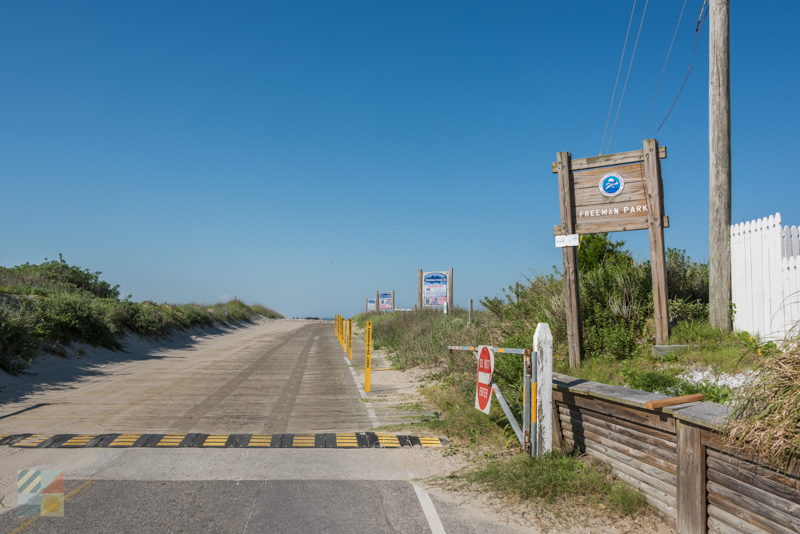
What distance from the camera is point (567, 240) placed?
34.8ft

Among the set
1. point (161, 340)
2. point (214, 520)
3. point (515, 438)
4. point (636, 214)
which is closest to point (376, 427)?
point (515, 438)

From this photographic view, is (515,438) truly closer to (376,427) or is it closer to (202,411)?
(376,427)

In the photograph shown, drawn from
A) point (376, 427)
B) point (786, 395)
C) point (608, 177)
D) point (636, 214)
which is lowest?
point (376, 427)

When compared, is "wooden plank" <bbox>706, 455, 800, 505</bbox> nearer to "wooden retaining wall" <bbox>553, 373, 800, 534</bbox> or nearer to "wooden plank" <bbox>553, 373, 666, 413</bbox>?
"wooden retaining wall" <bbox>553, 373, 800, 534</bbox>

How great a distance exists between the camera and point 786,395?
12.1 ft

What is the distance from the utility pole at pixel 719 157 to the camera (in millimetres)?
10055

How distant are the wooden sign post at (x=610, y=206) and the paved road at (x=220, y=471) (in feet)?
14.8

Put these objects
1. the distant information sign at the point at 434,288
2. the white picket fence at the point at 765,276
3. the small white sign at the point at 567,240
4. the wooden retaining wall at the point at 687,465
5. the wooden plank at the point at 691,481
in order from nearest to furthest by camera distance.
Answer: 1. the wooden retaining wall at the point at 687,465
2. the wooden plank at the point at 691,481
3. the white picket fence at the point at 765,276
4. the small white sign at the point at 567,240
5. the distant information sign at the point at 434,288

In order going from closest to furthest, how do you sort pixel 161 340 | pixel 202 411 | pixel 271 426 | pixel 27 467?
pixel 27 467
pixel 271 426
pixel 202 411
pixel 161 340

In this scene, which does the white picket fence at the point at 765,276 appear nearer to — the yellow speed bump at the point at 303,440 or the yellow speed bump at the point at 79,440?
the yellow speed bump at the point at 303,440

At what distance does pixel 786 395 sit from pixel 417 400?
347 inches

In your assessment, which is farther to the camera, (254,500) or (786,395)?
(254,500)

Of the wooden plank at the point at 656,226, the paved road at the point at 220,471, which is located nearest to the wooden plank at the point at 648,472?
the paved road at the point at 220,471

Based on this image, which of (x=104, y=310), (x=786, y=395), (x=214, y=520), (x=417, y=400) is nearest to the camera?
(x=786, y=395)
